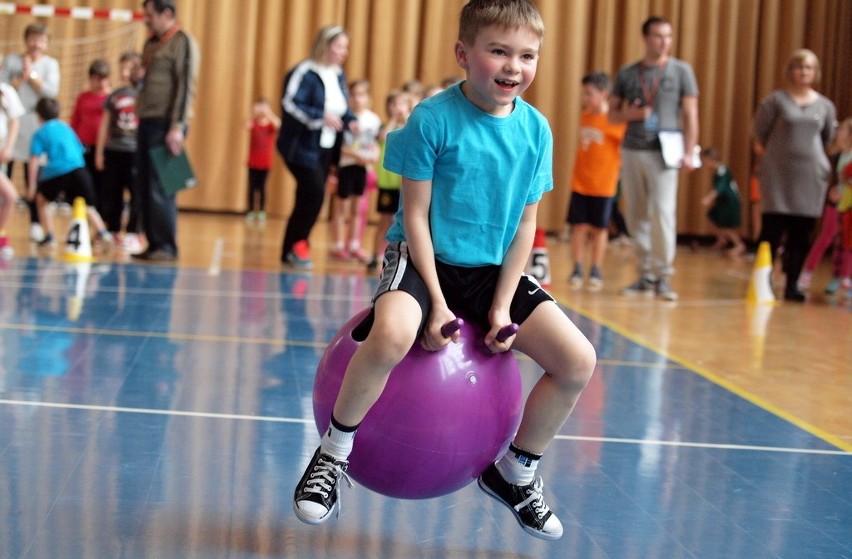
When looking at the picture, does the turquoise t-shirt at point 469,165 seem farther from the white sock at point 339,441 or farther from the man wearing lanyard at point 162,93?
the man wearing lanyard at point 162,93

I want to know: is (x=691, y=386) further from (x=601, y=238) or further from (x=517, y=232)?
(x=601, y=238)

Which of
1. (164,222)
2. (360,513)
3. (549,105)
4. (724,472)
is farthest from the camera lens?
(549,105)

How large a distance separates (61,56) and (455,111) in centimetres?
1329

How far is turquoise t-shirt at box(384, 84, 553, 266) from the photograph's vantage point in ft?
9.52

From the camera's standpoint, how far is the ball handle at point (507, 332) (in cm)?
284

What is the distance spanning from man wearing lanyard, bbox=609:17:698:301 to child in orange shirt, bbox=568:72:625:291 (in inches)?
19.7

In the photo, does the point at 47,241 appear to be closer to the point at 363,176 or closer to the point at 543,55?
the point at 363,176

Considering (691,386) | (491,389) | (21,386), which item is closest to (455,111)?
(491,389)

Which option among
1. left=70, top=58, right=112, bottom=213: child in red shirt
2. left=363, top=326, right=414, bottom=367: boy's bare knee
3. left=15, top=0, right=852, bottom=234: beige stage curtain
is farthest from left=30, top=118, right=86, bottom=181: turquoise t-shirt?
left=363, top=326, right=414, bottom=367: boy's bare knee

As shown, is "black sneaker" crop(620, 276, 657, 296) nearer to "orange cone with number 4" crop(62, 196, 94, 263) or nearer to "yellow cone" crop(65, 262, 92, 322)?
"yellow cone" crop(65, 262, 92, 322)

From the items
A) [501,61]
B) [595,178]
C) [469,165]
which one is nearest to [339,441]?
[469,165]

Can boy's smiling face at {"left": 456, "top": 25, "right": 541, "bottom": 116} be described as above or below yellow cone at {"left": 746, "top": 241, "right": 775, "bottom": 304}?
above

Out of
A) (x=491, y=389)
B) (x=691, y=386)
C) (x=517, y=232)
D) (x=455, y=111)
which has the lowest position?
(x=691, y=386)

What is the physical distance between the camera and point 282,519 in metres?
3.07
